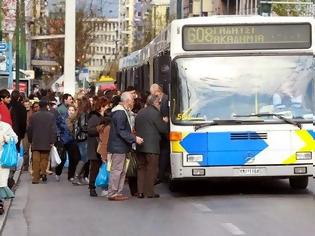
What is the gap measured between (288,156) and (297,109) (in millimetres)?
805

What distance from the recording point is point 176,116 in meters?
16.2

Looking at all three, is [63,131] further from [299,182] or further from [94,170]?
[299,182]

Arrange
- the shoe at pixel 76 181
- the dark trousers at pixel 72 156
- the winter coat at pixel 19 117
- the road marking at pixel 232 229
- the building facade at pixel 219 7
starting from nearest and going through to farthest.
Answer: the road marking at pixel 232 229 < the shoe at pixel 76 181 < the dark trousers at pixel 72 156 < the winter coat at pixel 19 117 < the building facade at pixel 219 7

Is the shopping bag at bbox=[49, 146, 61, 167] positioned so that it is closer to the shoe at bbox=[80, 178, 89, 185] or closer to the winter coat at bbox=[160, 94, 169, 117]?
the shoe at bbox=[80, 178, 89, 185]

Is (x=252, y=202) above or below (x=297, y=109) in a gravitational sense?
below

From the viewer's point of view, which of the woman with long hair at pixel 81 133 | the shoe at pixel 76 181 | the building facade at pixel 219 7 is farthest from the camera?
the building facade at pixel 219 7

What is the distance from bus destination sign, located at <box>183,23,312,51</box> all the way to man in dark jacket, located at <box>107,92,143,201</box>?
1.47 m

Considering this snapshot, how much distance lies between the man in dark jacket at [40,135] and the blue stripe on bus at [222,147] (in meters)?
4.62

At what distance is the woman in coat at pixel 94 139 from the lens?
1748 centimetres

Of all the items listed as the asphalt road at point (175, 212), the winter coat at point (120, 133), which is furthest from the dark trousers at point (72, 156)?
the winter coat at point (120, 133)

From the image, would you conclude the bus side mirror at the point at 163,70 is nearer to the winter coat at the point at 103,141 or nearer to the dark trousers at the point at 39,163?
the winter coat at the point at 103,141

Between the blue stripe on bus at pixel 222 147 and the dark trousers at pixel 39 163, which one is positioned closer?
the blue stripe on bus at pixel 222 147

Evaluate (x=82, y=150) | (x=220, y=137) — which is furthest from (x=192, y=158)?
(x=82, y=150)

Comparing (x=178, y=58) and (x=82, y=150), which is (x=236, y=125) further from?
(x=82, y=150)
